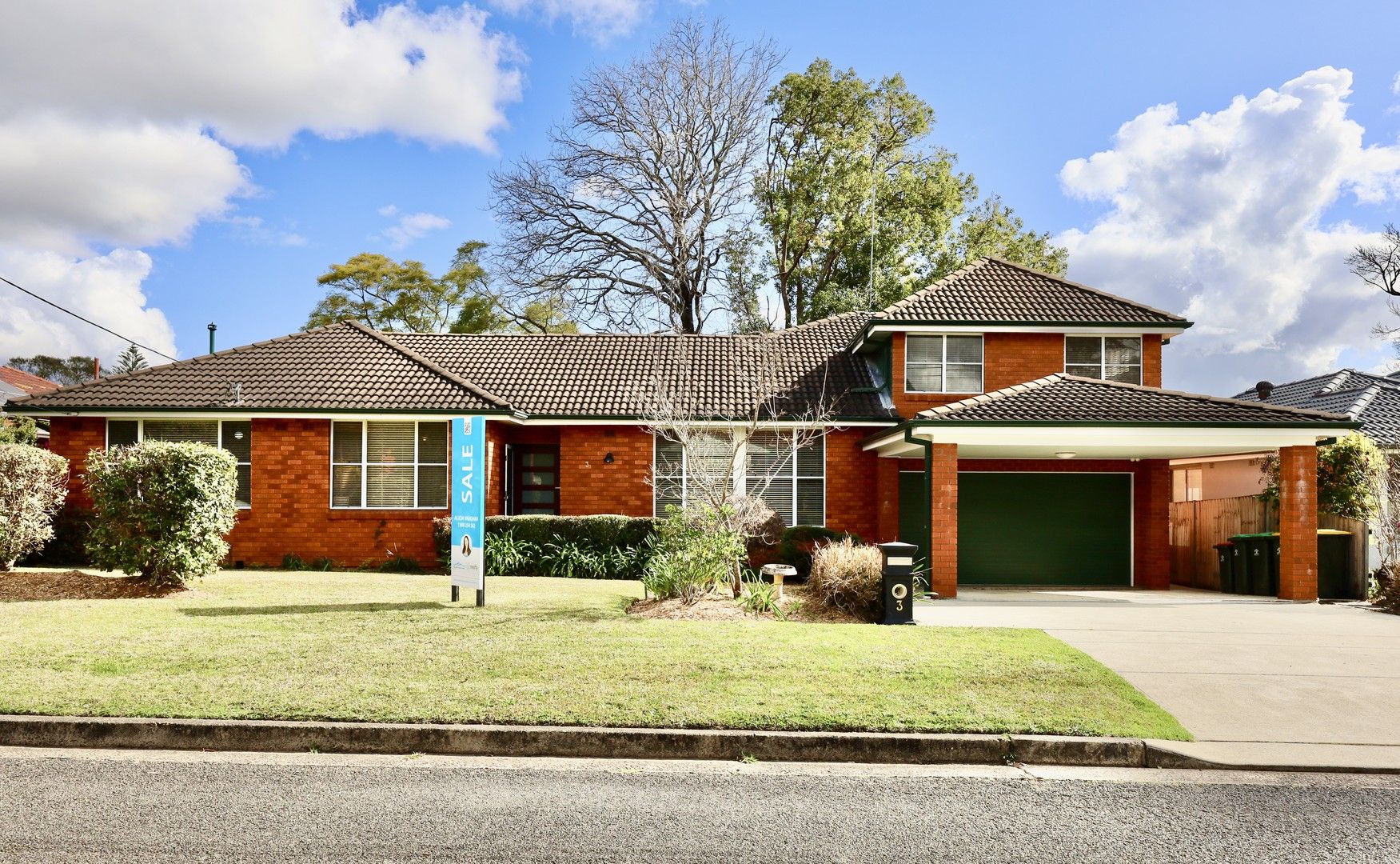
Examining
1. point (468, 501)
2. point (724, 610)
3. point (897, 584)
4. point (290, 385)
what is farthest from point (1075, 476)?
point (290, 385)

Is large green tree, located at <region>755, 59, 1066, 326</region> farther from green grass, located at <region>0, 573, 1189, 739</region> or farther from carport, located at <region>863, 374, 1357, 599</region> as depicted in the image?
green grass, located at <region>0, 573, 1189, 739</region>

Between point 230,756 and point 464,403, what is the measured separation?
40.0 ft

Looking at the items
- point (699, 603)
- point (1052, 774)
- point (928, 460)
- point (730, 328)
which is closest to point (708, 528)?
point (699, 603)

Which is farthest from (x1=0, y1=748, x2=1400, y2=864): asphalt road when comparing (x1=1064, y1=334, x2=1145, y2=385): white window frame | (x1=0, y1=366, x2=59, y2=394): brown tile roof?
(x1=0, y1=366, x2=59, y2=394): brown tile roof

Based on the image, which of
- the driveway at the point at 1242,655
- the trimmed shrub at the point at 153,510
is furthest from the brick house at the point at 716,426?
the trimmed shrub at the point at 153,510

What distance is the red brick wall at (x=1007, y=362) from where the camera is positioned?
63.2 ft

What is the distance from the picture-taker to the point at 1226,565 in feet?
59.2

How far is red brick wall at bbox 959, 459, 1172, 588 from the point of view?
18.8 m

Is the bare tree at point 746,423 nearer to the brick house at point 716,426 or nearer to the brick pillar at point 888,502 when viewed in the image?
the brick house at point 716,426

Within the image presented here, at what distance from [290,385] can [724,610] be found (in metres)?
11.6

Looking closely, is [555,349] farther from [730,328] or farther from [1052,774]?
[1052,774]

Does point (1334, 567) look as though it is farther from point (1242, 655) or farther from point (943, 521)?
point (1242, 655)

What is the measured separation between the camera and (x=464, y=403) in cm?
1827

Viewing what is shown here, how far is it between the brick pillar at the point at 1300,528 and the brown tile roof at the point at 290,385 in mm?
13750
